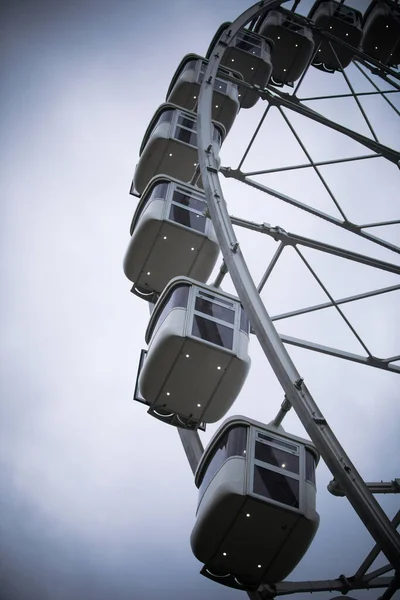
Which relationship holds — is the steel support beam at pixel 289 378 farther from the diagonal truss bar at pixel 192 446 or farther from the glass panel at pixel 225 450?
the diagonal truss bar at pixel 192 446

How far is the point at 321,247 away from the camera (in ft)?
36.5

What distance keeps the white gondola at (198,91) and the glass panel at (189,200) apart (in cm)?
452

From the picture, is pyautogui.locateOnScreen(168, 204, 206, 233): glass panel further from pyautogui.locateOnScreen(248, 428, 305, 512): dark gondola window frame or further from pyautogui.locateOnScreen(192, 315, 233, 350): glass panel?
pyautogui.locateOnScreen(248, 428, 305, 512): dark gondola window frame

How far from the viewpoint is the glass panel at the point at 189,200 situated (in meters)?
12.4

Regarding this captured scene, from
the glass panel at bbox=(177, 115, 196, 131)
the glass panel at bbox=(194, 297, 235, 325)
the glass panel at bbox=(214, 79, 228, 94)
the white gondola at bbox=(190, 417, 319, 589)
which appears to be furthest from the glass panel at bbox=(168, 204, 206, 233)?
the glass panel at bbox=(214, 79, 228, 94)

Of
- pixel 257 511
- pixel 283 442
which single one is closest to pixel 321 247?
pixel 283 442

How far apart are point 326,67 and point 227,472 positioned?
1554 cm

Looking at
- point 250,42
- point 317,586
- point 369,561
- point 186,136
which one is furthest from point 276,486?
point 250,42

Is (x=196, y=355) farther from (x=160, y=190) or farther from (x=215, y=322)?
(x=160, y=190)

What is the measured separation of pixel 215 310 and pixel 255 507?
10.2 feet

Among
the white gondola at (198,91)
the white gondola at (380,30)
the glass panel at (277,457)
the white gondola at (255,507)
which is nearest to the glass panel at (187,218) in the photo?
the white gondola at (255,507)

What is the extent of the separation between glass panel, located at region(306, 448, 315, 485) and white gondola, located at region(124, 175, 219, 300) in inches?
184

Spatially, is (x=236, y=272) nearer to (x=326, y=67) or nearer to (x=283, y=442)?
(x=283, y=442)

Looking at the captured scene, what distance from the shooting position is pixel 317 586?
8180mm
